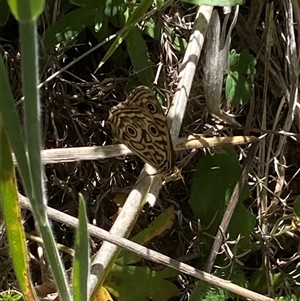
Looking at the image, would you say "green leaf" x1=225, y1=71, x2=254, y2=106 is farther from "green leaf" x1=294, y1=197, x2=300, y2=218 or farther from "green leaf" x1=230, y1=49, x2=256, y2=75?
"green leaf" x1=294, y1=197, x2=300, y2=218

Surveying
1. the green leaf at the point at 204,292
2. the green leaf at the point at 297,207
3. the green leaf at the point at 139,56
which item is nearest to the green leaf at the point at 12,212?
the green leaf at the point at 204,292

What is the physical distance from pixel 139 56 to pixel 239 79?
310 millimetres

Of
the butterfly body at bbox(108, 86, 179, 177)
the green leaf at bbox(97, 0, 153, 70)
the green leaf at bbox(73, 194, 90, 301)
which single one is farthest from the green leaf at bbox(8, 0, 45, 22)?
the green leaf at bbox(97, 0, 153, 70)

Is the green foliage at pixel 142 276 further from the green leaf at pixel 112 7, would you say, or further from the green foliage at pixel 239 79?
the green leaf at pixel 112 7

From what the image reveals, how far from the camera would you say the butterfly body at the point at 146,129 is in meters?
1.39

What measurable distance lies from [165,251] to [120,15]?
2.45 feet

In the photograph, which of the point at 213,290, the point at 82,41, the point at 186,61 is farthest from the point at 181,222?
the point at 82,41

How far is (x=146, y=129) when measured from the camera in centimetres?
146

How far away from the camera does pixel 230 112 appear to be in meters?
1.91

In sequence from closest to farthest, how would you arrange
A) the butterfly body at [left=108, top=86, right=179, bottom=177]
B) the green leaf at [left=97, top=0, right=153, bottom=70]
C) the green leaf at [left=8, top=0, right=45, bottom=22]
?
the green leaf at [left=8, top=0, right=45, bottom=22] → the butterfly body at [left=108, top=86, right=179, bottom=177] → the green leaf at [left=97, top=0, right=153, bottom=70]

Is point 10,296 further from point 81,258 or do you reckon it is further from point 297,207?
point 297,207

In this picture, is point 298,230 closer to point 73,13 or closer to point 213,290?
point 213,290

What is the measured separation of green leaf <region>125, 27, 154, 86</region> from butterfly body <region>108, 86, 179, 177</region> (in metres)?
0.31

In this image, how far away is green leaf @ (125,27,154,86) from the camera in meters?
1.75
